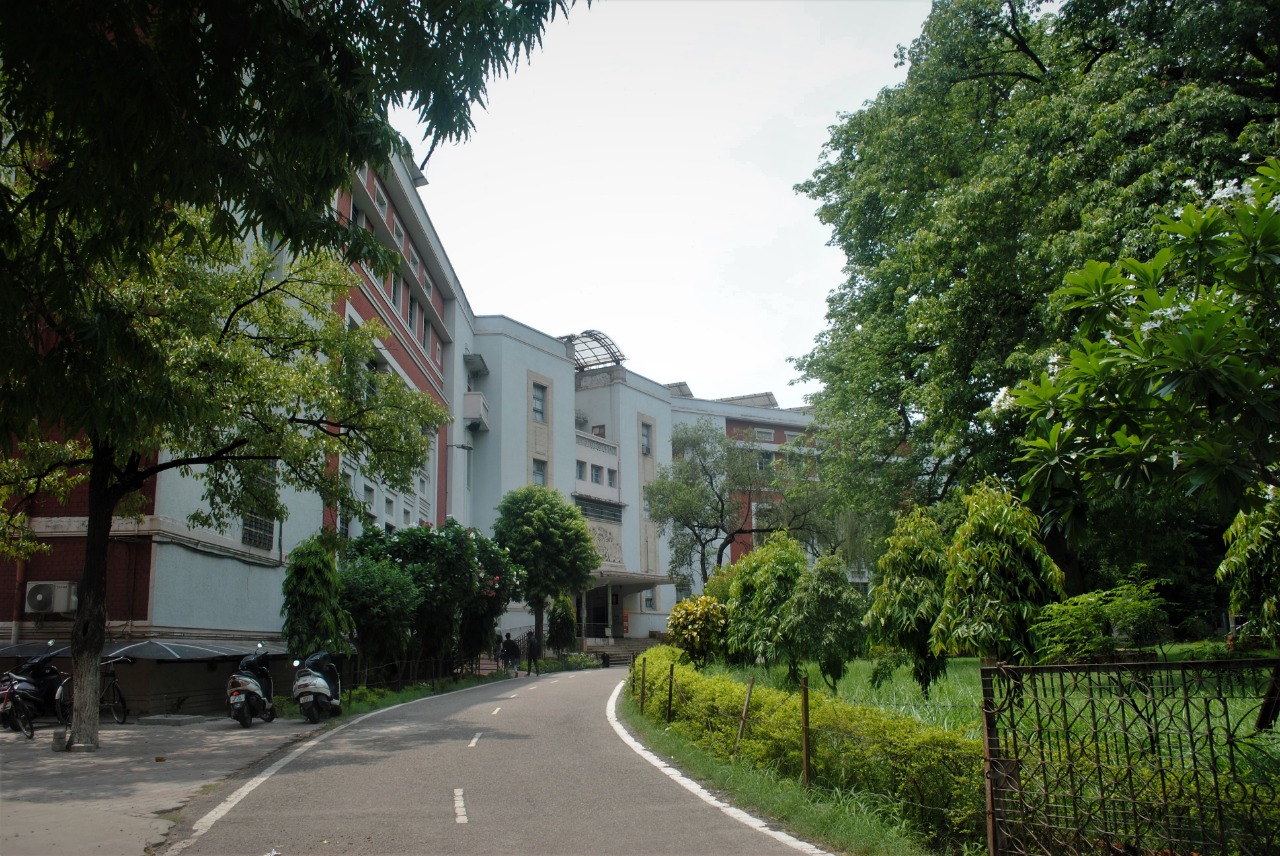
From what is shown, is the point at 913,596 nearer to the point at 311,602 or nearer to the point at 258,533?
the point at 311,602

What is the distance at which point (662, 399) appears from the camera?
64.1 meters

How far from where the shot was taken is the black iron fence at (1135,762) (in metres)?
4.96

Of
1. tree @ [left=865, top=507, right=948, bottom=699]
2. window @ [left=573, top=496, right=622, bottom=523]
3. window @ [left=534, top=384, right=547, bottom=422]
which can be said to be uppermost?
window @ [left=534, top=384, right=547, bottom=422]

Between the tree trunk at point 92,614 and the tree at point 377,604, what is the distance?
9636mm

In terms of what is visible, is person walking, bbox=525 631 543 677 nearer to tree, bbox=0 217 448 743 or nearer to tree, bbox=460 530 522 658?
tree, bbox=460 530 522 658

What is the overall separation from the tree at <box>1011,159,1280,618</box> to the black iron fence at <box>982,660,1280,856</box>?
1.03 metres

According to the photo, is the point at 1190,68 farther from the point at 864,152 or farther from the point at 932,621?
the point at 932,621

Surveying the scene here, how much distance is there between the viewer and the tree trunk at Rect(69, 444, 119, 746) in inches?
517

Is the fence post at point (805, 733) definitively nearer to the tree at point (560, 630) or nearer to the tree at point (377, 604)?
the tree at point (377, 604)

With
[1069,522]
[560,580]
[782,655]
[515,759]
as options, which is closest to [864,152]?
[782,655]

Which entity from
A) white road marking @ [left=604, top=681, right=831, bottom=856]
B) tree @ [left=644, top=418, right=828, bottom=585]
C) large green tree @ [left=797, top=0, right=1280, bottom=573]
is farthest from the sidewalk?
tree @ [left=644, top=418, right=828, bottom=585]

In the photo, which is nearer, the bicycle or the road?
the road

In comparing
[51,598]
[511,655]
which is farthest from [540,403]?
[51,598]

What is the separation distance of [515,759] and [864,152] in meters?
16.8
